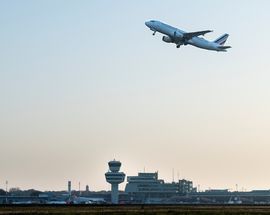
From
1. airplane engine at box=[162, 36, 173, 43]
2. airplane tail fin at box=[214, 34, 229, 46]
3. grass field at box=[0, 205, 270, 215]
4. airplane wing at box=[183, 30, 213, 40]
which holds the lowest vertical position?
grass field at box=[0, 205, 270, 215]

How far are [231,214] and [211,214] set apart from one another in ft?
11.3

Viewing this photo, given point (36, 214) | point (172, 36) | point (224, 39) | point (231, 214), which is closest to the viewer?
point (36, 214)

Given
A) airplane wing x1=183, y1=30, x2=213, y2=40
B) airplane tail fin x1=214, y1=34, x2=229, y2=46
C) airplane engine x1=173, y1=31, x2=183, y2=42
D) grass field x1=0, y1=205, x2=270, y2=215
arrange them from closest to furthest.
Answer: grass field x1=0, y1=205, x2=270, y2=215
airplane engine x1=173, y1=31, x2=183, y2=42
airplane wing x1=183, y1=30, x2=213, y2=40
airplane tail fin x1=214, y1=34, x2=229, y2=46

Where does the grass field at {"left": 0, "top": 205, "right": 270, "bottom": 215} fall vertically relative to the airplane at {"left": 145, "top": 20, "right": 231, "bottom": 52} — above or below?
below

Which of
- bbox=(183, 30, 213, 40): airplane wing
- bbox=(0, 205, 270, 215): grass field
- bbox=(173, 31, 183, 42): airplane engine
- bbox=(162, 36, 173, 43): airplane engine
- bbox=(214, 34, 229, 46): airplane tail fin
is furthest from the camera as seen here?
bbox=(214, 34, 229, 46): airplane tail fin

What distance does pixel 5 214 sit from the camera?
3974 inches

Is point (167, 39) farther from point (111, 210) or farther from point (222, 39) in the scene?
point (111, 210)

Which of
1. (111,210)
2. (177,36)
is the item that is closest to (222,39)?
(177,36)

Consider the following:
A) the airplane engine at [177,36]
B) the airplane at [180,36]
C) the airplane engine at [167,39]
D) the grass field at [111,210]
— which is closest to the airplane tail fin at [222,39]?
the airplane at [180,36]

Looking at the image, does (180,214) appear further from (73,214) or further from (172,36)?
(172,36)

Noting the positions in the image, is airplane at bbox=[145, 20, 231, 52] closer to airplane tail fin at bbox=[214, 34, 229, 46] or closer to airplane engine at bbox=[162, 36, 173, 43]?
airplane engine at bbox=[162, 36, 173, 43]

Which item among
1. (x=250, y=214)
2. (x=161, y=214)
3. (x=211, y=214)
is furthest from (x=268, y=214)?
(x=161, y=214)

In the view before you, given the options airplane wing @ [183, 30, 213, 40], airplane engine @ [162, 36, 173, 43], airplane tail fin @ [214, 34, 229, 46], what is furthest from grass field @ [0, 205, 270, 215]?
airplane tail fin @ [214, 34, 229, 46]

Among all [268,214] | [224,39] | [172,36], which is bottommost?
[268,214]
